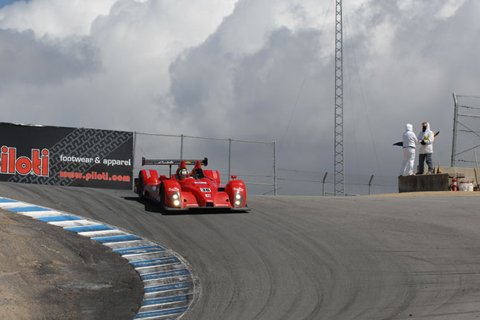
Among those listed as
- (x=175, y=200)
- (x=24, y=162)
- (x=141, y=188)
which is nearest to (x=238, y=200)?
(x=175, y=200)

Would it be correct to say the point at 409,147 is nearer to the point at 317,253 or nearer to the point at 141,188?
the point at 141,188

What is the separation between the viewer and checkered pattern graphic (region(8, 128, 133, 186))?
59.4 ft

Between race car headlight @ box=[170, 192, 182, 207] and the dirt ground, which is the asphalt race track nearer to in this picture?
race car headlight @ box=[170, 192, 182, 207]

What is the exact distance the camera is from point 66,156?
18359 mm

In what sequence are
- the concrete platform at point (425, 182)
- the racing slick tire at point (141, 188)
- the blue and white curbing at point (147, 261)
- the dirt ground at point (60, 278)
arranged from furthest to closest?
the concrete platform at point (425, 182) < the racing slick tire at point (141, 188) < the blue and white curbing at point (147, 261) < the dirt ground at point (60, 278)

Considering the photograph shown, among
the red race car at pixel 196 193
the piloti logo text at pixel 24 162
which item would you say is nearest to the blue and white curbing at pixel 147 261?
the red race car at pixel 196 193

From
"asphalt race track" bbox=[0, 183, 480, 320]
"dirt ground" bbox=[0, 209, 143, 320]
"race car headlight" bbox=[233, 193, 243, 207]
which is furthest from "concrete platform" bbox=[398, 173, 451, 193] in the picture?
"dirt ground" bbox=[0, 209, 143, 320]

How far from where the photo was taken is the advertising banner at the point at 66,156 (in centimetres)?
1762

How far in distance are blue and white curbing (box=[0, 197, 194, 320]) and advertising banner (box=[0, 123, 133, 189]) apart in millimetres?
5274

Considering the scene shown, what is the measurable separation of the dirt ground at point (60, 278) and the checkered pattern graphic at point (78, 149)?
802cm

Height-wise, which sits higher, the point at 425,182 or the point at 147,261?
the point at 425,182

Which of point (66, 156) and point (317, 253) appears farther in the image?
point (66, 156)

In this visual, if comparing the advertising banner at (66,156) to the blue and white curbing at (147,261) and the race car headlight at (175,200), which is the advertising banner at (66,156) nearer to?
the blue and white curbing at (147,261)

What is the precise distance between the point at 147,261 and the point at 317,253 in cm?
298
